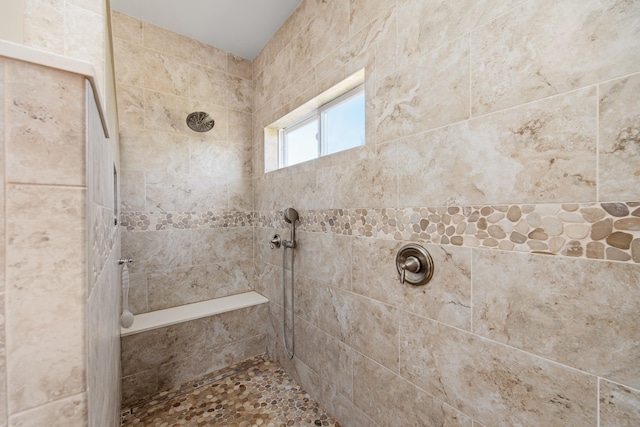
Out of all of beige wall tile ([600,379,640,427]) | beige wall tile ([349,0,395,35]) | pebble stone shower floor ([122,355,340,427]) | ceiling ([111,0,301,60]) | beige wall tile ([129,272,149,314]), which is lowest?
pebble stone shower floor ([122,355,340,427])

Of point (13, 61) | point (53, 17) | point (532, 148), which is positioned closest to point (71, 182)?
point (13, 61)

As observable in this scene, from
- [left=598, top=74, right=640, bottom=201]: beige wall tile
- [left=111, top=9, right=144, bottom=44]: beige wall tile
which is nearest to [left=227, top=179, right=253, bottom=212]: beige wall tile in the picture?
[left=111, top=9, right=144, bottom=44]: beige wall tile

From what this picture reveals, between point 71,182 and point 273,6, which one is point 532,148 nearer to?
point 71,182

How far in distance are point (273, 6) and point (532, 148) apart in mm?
1868

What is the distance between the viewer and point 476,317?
2.84 feet

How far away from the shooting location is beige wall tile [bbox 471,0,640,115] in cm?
62

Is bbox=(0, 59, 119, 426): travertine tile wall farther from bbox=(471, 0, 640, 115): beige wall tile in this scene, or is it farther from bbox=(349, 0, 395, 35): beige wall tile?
bbox=(349, 0, 395, 35): beige wall tile

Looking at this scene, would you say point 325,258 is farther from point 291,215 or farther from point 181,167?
point 181,167

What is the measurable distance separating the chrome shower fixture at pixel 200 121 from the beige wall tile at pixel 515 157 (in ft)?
5.92

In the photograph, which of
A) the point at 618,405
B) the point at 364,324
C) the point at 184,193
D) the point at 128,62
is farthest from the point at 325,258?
the point at 128,62

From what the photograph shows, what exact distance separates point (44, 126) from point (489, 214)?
1060mm

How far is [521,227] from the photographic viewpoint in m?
0.77

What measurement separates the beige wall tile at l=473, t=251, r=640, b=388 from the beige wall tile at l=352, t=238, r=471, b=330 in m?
0.04

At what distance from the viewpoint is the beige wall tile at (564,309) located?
2.03 feet
